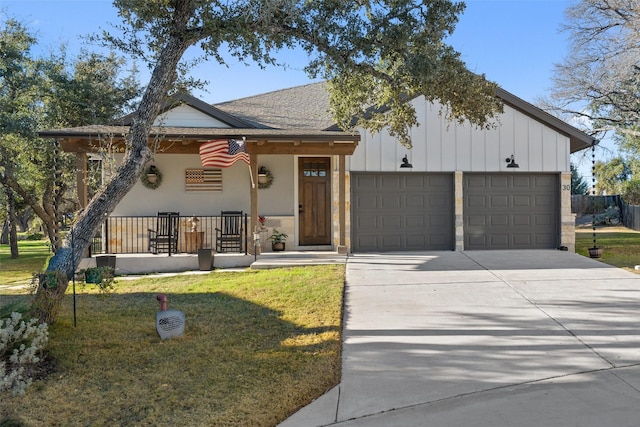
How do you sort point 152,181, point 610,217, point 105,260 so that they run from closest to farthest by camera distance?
point 105,260
point 152,181
point 610,217

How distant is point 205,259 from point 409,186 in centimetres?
549

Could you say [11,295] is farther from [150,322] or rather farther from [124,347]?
[124,347]

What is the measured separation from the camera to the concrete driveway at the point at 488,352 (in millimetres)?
3164

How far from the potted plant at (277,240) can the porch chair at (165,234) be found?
2.29 meters

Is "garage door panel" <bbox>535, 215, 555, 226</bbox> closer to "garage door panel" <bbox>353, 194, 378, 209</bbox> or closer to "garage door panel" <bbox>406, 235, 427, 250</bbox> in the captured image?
"garage door panel" <bbox>406, 235, 427, 250</bbox>

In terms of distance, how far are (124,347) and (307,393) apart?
7.45ft

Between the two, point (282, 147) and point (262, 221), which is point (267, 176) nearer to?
point (262, 221)

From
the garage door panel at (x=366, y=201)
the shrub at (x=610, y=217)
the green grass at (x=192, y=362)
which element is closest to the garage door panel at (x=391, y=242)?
the garage door panel at (x=366, y=201)

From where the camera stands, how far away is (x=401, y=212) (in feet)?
37.4

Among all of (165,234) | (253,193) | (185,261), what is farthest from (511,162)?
(165,234)

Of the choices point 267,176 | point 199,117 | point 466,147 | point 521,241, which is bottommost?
point 521,241

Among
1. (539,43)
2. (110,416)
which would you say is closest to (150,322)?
(110,416)

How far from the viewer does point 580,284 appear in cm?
733

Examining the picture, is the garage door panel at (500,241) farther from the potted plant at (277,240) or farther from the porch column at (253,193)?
the porch column at (253,193)
